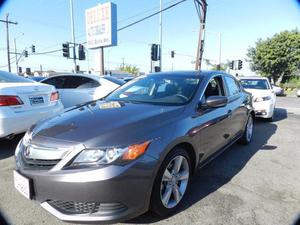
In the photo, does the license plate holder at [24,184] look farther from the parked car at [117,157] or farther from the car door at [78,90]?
the car door at [78,90]

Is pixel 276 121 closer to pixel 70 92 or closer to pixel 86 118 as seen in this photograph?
pixel 70 92

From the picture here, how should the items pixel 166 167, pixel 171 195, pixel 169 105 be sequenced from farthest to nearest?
pixel 169 105
pixel 171 195
pixel 166 167

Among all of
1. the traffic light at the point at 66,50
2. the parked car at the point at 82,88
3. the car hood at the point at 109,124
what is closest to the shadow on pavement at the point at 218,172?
the car hood at the point at 109,124

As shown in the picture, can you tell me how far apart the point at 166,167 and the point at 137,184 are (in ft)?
1.39

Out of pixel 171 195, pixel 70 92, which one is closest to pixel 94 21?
pixel 70 92

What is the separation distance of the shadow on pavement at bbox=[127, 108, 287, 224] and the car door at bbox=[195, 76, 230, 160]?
39 centimetres

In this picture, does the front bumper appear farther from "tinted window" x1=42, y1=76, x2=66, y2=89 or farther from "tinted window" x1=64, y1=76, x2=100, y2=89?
"tinted window" x1=42, y1=76, x2=66, y2=89

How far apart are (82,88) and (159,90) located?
4317mm

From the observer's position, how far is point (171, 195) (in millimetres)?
2850

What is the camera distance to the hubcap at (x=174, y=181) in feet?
8.91

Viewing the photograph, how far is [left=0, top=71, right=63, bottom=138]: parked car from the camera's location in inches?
167

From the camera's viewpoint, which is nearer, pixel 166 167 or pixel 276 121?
pixel 166 167

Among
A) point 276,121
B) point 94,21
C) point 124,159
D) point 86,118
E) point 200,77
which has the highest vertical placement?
point 94,21

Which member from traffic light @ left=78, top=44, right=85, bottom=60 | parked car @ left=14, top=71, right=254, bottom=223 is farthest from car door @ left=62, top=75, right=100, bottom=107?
traffic light @ left=78, top=44, right=85, bottom=60
